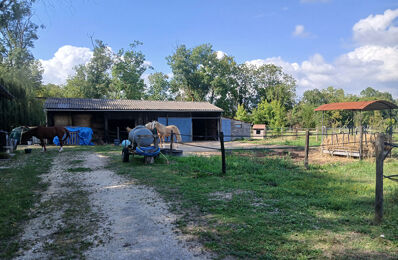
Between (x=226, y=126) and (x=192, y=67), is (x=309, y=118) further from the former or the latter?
(x=192, y=67)

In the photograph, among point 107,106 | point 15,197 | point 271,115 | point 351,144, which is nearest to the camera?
point 15,197

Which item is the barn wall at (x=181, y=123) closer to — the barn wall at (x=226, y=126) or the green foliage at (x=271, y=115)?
the barn wall at (x=226, y=126)

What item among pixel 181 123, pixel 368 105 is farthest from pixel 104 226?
pixel 181 123

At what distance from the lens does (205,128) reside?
26.4 metres

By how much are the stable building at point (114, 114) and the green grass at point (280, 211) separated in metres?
11.2

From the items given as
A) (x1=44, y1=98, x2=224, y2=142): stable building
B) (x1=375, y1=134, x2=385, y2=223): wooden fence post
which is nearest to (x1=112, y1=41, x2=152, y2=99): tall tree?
(x1=44, y1=98, x2=224, y2=142): stable building

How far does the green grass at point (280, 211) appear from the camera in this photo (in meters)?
3.07

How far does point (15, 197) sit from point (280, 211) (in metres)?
5.37

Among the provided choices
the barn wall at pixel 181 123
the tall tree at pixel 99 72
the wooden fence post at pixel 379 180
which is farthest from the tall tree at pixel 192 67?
the wooden fence post at pixel 379 180

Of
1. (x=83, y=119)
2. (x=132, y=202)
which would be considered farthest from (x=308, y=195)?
(x=83, y=119)

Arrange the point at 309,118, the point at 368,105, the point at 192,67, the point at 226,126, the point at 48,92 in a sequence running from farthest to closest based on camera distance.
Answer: the point at 192,67, the point at 48,92, the point at 309,118, the point at 226,126, the point at 368,105

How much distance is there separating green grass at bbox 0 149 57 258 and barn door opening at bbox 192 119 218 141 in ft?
57.3

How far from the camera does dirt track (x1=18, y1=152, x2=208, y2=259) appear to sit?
3.05 metres

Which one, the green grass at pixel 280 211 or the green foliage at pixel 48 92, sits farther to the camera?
the green foliage at pixel 48 92
